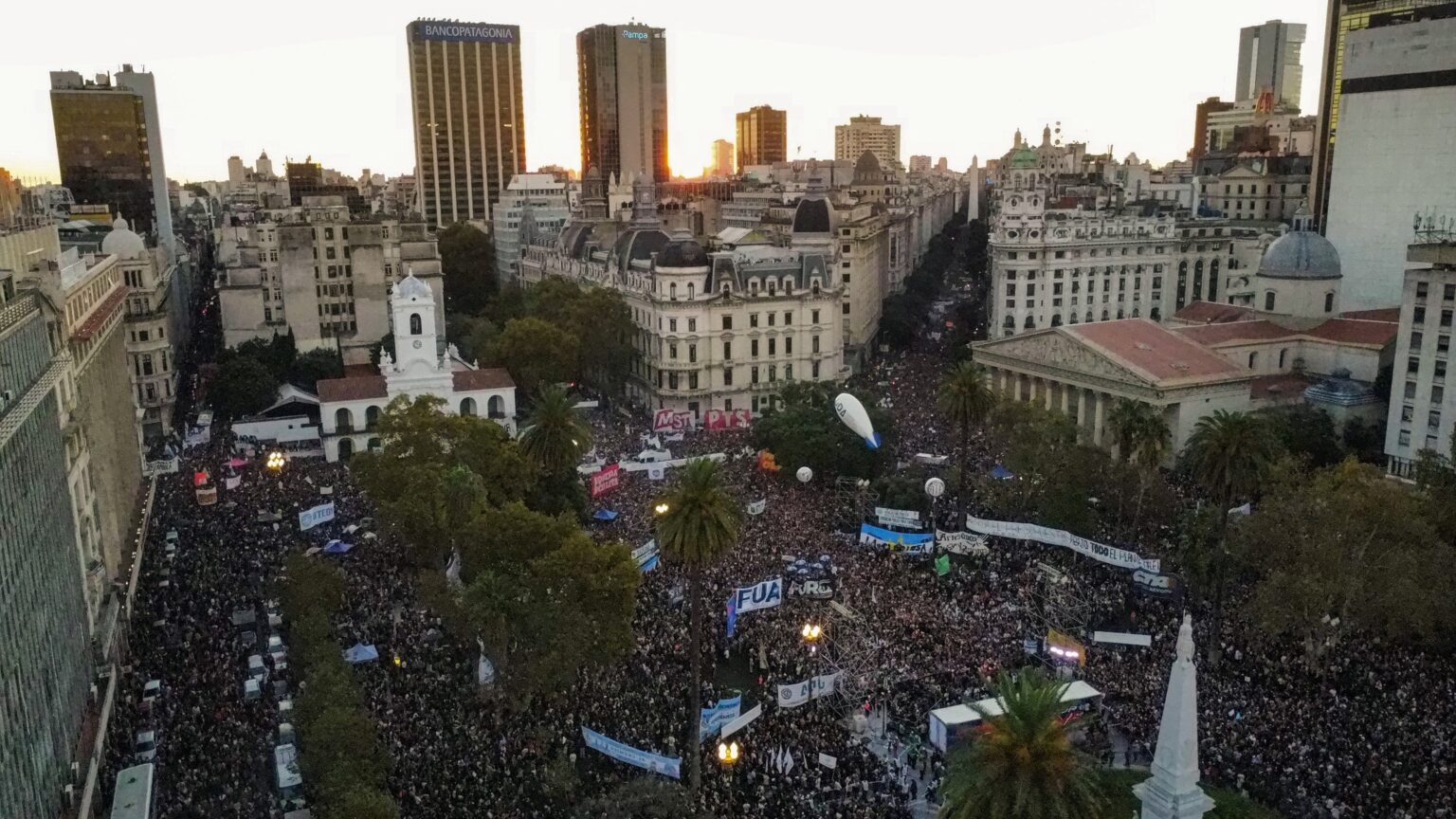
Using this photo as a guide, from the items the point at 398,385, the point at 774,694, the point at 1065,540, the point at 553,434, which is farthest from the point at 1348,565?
the point at 398,385

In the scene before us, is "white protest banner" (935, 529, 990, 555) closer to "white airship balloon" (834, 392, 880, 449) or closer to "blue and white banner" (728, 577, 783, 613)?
"blue and white banner" (728, 577, 783, 613)

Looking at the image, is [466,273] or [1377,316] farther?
[466,273]

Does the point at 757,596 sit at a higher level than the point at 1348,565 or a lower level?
lower

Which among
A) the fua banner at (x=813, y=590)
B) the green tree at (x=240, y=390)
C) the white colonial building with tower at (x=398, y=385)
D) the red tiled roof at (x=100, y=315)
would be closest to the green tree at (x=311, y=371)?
the green tree at (x=240, y=390)

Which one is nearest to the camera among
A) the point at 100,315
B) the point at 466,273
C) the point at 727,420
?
the point at 100,315

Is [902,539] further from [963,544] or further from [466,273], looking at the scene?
[466,273]

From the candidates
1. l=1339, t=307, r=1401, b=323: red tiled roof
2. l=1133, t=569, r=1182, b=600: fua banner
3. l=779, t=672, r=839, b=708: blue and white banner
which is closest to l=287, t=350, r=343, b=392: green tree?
l=779, t=672, r=839, b=708: blue and white banner

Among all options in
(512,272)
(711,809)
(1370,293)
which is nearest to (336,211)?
(512,272)

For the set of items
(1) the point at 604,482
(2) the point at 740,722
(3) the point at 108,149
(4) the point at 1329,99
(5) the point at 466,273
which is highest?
(4) the point at 1329,99
